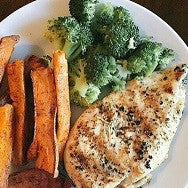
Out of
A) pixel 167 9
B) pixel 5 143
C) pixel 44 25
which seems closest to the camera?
pixel 5 143

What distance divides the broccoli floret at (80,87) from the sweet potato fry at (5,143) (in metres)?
0.30

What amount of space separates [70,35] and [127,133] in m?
0.49

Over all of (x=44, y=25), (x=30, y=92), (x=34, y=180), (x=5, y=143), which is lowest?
(x=34, y=180)

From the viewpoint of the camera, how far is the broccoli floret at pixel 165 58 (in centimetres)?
246

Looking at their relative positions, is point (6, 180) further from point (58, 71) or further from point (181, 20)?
point (181, 20)

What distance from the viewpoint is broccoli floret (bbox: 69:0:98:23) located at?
7.98 ft

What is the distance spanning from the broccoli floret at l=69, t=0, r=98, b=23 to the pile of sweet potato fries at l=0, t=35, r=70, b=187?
0.74ft

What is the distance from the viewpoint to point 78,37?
2416 millimetres

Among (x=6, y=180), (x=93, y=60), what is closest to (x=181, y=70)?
(x=93, y=60)

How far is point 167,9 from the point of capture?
2766mm

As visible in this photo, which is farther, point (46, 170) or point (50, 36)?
point (50, 36)

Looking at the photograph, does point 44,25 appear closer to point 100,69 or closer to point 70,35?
point 70,35

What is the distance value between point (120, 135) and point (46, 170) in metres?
0.35

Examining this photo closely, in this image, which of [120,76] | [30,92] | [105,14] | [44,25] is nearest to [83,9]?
[105,14]
